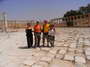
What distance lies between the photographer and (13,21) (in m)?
37.4

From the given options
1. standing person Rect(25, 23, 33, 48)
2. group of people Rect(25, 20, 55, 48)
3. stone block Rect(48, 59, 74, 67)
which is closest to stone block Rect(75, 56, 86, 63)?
stone block Rect(48, 59, 74, 67)

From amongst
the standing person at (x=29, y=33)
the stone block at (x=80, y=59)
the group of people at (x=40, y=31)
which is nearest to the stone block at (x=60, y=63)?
the stone block at (x=80, y=59)

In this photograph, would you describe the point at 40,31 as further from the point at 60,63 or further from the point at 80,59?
the point at 60,63

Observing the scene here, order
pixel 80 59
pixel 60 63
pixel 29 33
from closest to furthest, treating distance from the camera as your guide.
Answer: pixel 60 63
pixel 80 59
pixel 29 33

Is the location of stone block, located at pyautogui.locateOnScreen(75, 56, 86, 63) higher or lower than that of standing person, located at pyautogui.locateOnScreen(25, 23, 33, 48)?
lower

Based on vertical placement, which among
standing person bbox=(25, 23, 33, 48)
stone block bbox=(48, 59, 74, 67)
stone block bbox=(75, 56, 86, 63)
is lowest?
stone block bbox=(48, 59, 74, 67)

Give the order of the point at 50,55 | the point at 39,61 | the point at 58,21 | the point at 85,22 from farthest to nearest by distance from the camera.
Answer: the point at 58,21 < the point at 85,22 < the point at 50,55 < the point at 39,61

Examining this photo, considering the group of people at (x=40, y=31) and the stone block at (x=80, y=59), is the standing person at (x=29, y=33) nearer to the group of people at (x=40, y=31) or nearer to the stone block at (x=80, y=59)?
the group of people at (x=40, y=31)

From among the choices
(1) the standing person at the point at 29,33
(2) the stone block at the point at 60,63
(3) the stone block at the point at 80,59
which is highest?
(1) the standing person at the point at 29,33

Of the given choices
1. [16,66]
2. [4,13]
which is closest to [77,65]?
[16,66]

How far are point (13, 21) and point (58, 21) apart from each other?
7.27 m

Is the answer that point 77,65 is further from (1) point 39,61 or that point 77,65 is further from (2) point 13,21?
(2) point 13,21

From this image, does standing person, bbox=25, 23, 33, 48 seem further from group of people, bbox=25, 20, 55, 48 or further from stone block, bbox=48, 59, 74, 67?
stone block, bbox=48, 59, 74, 67

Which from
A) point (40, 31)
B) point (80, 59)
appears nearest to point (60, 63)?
point (80, 59)
